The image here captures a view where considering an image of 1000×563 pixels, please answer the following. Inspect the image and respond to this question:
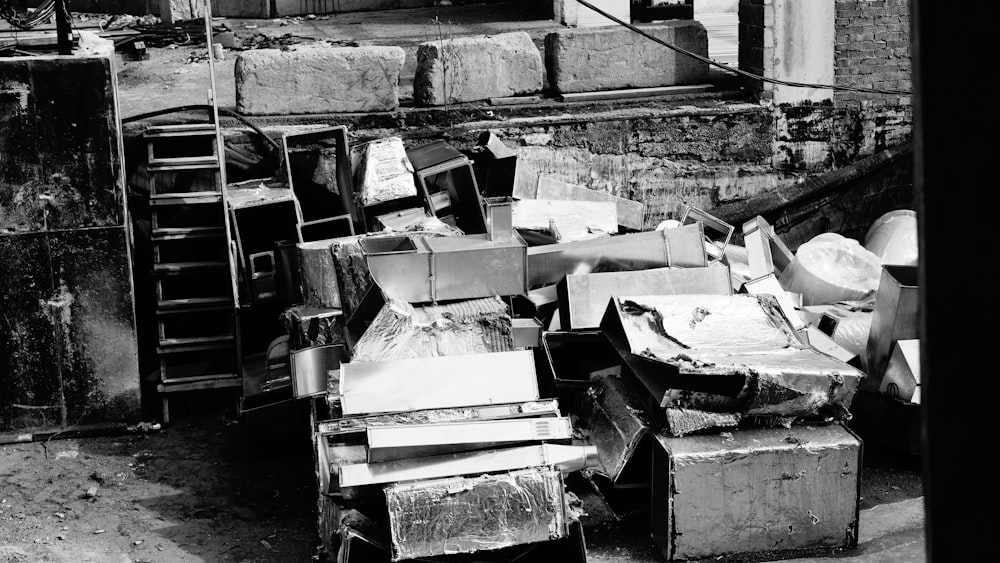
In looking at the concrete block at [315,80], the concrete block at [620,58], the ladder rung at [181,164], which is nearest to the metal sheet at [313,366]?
the ladder rung at [181,164]

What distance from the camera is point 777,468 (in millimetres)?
4477

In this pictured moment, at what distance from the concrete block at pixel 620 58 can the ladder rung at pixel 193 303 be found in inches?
130

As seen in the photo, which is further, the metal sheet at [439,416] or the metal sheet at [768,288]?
the metal sheet at [768,288]

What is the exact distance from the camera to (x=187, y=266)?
649 cm

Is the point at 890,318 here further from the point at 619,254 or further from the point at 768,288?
the point at 619,254

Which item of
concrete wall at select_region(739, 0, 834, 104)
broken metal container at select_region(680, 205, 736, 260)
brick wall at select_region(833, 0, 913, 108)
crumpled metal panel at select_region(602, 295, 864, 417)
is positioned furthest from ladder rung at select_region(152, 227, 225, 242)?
brick wall at select_region(833, 0, 913, 108)

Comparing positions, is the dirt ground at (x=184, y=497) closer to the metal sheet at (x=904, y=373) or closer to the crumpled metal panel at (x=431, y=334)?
the metal sheet at (x=904, y=373)

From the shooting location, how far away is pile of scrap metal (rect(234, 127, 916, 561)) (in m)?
4.16

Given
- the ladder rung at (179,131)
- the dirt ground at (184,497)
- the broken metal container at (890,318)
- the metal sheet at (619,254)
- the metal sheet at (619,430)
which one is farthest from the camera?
the ladder rung at (179,131)

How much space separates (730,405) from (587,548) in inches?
37.3

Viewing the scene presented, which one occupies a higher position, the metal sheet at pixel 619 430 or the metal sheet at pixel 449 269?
the metal sheet at pixel 449 269

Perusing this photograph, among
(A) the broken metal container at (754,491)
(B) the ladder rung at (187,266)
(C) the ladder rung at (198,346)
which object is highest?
(B) the ladder rung at (187,266)

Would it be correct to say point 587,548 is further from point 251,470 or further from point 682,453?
point 251,470

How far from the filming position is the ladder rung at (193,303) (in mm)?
6410
